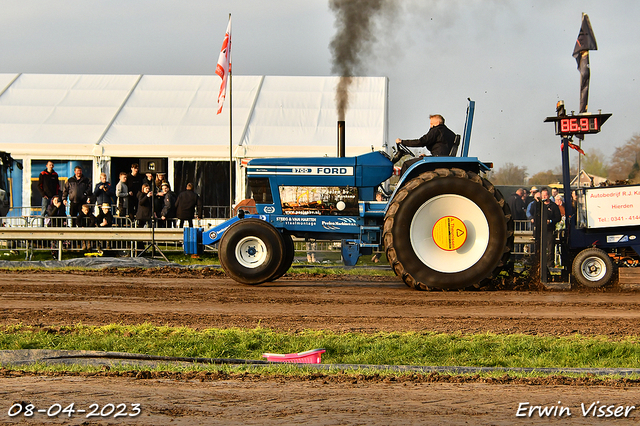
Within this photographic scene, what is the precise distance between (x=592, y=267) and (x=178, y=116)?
12.5 meters

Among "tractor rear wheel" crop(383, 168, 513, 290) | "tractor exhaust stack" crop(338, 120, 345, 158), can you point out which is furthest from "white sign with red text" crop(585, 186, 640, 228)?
"tractor exhaust stack" crop(338, 120, 345, 158)

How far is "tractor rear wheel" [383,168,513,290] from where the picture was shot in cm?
916

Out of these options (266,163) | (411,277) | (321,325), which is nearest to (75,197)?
(266,163)

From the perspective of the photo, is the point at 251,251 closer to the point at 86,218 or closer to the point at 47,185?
the point at 86,218

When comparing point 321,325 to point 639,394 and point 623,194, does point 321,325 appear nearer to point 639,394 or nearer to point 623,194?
point 639,394

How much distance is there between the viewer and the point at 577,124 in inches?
385

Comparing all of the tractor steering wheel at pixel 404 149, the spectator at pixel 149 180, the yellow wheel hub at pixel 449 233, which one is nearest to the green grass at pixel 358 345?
the yellow wheel hub at pixel 449 233

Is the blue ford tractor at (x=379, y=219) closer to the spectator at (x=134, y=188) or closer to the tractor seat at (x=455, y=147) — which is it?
the tractor seat at (x=455, y=147)

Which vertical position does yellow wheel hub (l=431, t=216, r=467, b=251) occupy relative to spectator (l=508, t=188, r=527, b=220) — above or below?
below

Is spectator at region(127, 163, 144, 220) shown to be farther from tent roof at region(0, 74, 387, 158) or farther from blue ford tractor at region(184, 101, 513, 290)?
blue ford tractor at region(184, 101, 513, 290)

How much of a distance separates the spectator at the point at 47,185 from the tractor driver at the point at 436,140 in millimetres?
9822

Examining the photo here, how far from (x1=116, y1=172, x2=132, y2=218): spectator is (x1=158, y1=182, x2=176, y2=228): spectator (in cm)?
89

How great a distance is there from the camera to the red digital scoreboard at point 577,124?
9609 mm

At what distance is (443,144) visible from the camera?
961 cm
